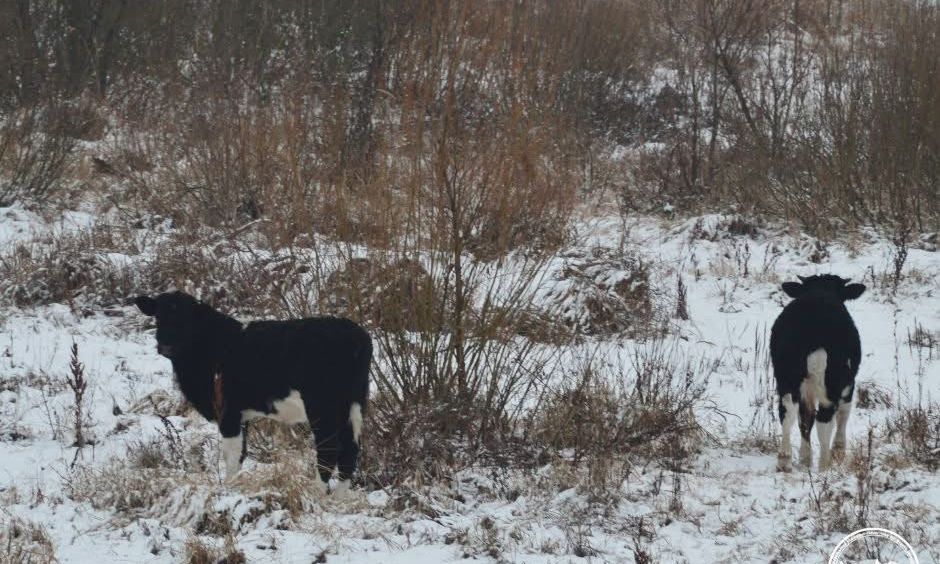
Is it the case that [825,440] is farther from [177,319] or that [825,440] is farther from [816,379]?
[177,319]

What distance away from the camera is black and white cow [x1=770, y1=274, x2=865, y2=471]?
6.77 metres

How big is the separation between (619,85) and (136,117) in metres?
10.5

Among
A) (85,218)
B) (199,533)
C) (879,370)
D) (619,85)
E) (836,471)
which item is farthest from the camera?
(619,85)

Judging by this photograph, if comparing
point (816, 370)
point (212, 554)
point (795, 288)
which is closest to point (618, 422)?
point (816, 370)

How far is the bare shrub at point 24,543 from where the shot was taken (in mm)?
4766

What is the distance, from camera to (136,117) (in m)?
16.1

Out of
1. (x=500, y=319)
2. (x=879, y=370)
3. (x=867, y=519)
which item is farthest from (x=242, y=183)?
(x=867, y=519)

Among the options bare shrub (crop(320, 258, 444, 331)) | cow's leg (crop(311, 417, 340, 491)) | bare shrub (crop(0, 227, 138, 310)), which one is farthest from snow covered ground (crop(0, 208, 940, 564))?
bare shrub (crop(0, 227, 138, 310))

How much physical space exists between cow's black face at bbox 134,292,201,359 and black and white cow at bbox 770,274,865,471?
3.95 m

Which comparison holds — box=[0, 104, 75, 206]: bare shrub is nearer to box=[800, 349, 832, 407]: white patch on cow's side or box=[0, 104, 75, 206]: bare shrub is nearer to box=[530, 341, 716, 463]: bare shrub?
box=[530, 341, 716, 463]: bare shrub

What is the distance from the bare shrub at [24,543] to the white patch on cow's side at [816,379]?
4.74 m

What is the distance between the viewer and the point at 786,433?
6852mm

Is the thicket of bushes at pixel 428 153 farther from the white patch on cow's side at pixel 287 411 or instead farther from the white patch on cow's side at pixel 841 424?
the white patch on cow's side at pixel 841 424

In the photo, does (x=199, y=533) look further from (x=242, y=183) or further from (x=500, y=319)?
(x=242, y=183)
